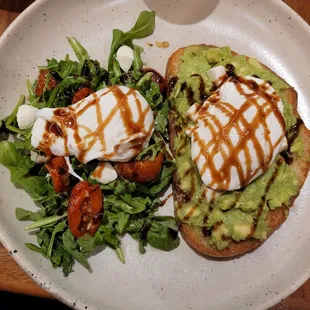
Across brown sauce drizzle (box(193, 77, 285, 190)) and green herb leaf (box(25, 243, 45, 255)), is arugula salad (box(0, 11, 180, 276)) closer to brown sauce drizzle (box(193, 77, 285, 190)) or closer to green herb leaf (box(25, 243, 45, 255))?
green herb leaf (box(25, 243, 45, 255))

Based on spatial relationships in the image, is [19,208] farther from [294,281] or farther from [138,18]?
[294,281]

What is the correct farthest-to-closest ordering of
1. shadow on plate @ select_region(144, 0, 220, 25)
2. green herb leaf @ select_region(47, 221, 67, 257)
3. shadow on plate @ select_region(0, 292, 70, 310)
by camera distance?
shadow on plate @ select_region(0, 292, 70, 310)
shadow on plate @ select_region(144, 0, 220, 25)
green herb leaf @ select_region(47, 221, 67, 257)

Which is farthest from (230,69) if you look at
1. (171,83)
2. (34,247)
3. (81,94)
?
(34,247)

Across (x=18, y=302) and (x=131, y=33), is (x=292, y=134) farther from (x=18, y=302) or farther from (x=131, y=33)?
(x=18, y=302)

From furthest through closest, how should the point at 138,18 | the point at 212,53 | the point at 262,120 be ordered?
the point at 138,18 < the point at 212,53 < the point at 262,120

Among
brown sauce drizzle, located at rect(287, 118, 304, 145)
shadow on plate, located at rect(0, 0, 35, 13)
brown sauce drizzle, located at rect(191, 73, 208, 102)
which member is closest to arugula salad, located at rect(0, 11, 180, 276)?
brown sauce drizzle, located at rect(191, 73, 208, 102)

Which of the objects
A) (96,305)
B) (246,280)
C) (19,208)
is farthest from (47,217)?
(246,280)
